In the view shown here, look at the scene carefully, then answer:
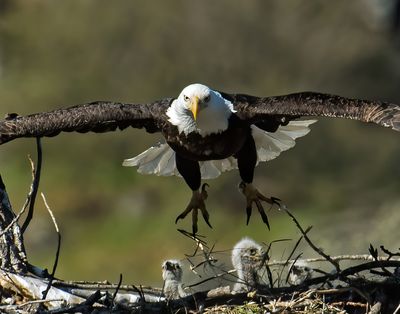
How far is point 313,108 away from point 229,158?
5.76 feet

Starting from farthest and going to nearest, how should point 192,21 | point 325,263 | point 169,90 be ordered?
point 192,21 → point 169,90 → point 325,263

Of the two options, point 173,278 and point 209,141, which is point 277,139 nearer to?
point 209,141

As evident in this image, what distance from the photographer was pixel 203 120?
11000mm

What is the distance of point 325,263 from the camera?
11758 millimetres

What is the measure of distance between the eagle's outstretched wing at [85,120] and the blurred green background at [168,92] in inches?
171

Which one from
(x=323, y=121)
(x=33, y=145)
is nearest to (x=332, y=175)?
(x=323, y=121)

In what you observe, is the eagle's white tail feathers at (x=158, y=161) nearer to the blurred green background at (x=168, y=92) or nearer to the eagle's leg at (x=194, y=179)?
the eagle's leg at (x=194, y=179)

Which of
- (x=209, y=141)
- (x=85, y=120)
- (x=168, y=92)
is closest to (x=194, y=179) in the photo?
(x=209, y=141)

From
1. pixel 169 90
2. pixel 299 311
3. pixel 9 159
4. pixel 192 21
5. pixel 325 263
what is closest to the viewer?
pixel 299 311

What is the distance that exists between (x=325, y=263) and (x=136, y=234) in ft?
35.1

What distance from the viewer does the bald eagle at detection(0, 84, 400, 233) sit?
10609 millimetres

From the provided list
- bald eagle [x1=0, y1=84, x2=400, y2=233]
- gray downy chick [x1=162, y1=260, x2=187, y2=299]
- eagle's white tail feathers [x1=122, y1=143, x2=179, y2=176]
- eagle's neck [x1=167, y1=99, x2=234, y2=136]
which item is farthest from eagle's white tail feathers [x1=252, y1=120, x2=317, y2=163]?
gray downy chick [x1=162, y1=260, x2=187, y2=299]

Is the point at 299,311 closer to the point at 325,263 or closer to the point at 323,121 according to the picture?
the point at 325,263

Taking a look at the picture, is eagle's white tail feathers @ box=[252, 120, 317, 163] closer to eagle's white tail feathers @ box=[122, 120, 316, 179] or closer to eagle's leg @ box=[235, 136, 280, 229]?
eagle's white tail feathers @ box=[122, 120, 316, 179]
